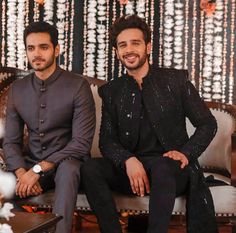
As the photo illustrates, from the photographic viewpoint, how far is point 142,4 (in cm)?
444

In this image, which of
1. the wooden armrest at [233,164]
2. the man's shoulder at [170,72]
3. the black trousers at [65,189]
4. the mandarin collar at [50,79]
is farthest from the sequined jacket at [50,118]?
the wooden armrest at [233,164]

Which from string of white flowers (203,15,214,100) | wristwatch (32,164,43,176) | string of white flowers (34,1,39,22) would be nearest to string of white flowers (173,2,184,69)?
string of white flowers (203,15,214,100)

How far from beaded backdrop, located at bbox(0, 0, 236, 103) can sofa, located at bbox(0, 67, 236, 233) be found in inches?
21.2

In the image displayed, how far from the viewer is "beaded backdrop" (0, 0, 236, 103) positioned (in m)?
4.37

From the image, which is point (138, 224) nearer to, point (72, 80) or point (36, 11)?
point (72, 80)

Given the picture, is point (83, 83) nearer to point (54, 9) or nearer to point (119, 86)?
point (119, 86)

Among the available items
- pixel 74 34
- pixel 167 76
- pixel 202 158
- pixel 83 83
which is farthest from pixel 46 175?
pixel 74 34

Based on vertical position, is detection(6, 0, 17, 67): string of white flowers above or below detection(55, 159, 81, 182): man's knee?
above

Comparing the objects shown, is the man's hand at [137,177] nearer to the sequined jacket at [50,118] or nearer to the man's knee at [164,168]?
the man's knee at [164,168]

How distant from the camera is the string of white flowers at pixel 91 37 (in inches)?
176

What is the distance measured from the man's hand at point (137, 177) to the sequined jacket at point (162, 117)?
0.09m

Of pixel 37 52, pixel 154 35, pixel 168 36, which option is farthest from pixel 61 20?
pixel 37 52

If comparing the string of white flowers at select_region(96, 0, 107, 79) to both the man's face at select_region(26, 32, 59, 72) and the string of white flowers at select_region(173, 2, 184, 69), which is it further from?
the man's face at select_region(26, 32, 59, 72)

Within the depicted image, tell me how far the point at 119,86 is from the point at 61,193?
2.37 ft
